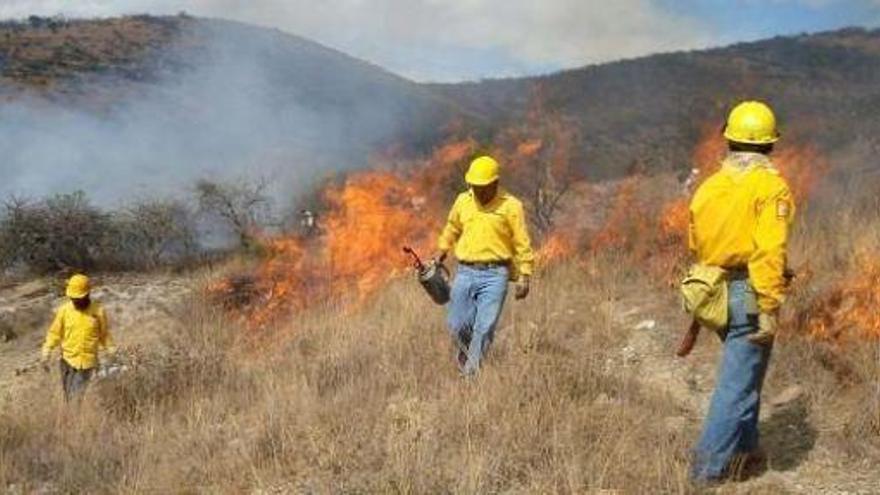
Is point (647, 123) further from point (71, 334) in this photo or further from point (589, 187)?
point (71, 334)

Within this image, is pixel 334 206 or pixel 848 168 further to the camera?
pixel 334 206

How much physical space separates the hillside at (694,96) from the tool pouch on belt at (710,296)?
941cm

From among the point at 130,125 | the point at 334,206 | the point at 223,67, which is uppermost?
the point at 223,67

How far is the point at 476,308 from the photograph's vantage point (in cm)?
646

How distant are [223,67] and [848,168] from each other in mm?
24465

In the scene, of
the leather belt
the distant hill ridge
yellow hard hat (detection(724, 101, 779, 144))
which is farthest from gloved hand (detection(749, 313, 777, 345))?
the distant hill ridge

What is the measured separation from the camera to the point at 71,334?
845 cm

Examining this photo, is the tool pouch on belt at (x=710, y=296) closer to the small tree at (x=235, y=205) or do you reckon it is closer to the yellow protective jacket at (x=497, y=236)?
the yellow protective jacket at (x=497, y=236)

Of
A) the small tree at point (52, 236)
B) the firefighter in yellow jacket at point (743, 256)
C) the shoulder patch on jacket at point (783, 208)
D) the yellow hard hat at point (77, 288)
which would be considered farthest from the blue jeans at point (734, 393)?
the small tree at point (52, 236)

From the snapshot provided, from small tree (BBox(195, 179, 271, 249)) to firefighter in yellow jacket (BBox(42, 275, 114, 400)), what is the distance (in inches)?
297

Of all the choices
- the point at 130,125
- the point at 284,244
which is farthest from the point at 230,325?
the point at 130,125

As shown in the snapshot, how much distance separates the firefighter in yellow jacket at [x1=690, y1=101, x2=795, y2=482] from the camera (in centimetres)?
408

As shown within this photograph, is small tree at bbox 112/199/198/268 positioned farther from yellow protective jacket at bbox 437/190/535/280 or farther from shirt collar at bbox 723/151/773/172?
shirt collar at bbox 723/151/773/172

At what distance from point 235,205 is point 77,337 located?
9.13 metres
